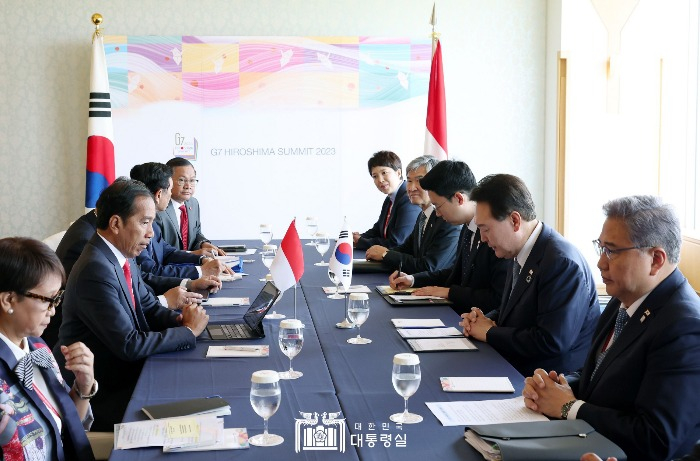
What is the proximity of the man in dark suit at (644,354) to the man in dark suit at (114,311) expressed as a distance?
4.58 feet

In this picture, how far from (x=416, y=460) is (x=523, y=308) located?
1322 mm

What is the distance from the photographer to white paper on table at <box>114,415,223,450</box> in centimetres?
202

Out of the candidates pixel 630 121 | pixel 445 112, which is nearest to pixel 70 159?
pixel 445 112

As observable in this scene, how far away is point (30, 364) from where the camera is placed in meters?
2.10

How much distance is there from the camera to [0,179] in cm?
771

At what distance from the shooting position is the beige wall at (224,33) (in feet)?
24.9

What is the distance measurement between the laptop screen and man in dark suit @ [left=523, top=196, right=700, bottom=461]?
1.23 m

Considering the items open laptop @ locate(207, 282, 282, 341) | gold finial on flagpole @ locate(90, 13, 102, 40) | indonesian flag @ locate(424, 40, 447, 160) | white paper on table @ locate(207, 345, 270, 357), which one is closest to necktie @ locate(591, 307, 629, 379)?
white paper on table @ locate(207, 345, 270, 357)

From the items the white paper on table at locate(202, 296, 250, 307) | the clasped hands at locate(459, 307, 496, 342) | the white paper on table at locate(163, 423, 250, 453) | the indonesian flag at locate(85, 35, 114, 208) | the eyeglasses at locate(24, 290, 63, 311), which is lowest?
the white paper on table at locate(163, 423, 250, 453)

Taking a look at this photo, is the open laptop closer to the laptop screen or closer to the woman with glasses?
the laptop screen

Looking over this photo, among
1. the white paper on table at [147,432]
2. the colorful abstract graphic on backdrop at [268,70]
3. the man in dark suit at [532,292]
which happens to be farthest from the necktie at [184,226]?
the white paper on table at [147,432]

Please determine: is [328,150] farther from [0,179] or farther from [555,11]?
[0,179]

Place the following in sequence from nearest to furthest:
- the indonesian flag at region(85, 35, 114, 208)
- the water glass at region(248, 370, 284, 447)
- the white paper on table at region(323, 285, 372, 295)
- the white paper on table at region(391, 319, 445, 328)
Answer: the water glass at region(248, 370, 284, 447), the white paper on table at region(391, 319, 445, 328), the white paper on table at region(323, 285, 372, 295), the indonesian flag at region(85, 35, 114, 208)

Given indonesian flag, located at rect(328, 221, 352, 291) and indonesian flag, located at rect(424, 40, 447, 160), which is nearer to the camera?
indonesian flag, located at rect(328, 221, 352, 291)
